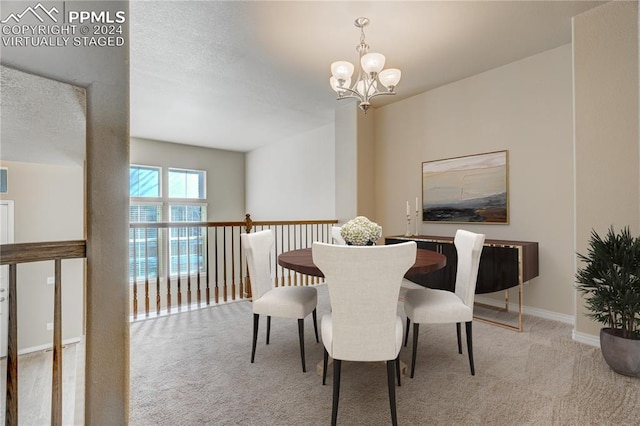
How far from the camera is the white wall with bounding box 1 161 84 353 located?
4203mm

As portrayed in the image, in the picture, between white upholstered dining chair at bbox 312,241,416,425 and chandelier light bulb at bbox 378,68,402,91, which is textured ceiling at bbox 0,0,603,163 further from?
white upholstered dining chair at bbox 312,241,416,425

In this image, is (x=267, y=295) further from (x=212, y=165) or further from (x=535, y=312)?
(x=212, y=165)

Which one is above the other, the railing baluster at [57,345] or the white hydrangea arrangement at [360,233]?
the white hydrangea arrangement at [360,233]

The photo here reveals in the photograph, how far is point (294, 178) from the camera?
263 inches

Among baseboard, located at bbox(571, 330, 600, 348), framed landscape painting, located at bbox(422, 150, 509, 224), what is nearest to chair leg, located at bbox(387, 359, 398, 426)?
baseboard, located at bbox(571, 330, 600, 348)

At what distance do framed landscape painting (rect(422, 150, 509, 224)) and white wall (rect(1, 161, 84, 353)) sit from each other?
15.9 ft

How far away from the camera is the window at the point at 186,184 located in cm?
716

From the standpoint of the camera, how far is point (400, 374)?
6.63 feet

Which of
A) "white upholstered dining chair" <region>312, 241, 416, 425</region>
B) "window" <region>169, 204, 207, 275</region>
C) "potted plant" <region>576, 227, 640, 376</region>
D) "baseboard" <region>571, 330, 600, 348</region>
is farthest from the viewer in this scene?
→ "window" <region>169, 204, 207, 275</region>

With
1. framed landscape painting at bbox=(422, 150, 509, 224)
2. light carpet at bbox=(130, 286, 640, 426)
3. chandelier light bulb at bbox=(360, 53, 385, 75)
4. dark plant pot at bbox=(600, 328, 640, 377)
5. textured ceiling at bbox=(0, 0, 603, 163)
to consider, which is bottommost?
light carpet at bbox=(130, 286, 640, 426)

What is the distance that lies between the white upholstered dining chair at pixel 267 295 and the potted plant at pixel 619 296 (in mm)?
2067

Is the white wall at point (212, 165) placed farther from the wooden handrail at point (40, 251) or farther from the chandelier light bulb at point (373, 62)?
the wooden handrail at point (40, 251)

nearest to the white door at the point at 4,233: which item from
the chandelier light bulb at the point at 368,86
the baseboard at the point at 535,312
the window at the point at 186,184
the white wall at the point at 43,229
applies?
the white wall at the point at 43,229

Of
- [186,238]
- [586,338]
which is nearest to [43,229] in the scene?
[186,238]
